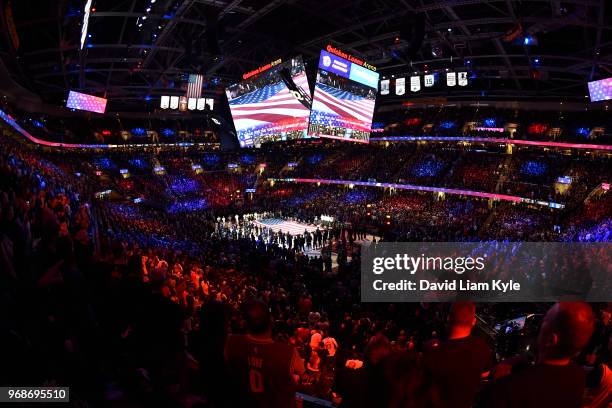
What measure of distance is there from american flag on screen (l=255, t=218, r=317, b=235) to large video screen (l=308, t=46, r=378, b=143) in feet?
32.0

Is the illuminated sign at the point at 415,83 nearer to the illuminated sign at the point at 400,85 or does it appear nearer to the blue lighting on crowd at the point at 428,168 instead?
the illuminated sign at the point at 400,85

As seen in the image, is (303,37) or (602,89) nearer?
(602,89)

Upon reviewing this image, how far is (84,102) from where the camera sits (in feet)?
104

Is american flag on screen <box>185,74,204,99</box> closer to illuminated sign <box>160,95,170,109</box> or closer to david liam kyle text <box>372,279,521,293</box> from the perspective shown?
illuminated sign <box>160,95,170,109</box>

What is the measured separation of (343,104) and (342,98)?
13.2 inches

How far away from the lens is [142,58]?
28641mm

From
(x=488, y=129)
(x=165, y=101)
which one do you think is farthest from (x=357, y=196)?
(x=165, y=101)

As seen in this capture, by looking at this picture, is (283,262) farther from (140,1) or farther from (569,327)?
(140,1)

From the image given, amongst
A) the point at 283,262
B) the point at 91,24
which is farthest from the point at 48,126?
the point at 283,262

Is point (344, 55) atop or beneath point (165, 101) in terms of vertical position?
beneath

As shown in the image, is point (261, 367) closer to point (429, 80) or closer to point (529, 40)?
point (529, 40)

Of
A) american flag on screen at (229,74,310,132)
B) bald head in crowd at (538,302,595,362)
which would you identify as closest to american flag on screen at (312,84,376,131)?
american flag on screen at (229,74,310,132)

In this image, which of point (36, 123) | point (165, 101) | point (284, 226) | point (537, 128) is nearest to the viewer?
point (284, 226)

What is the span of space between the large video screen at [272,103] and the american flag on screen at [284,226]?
293 inches
